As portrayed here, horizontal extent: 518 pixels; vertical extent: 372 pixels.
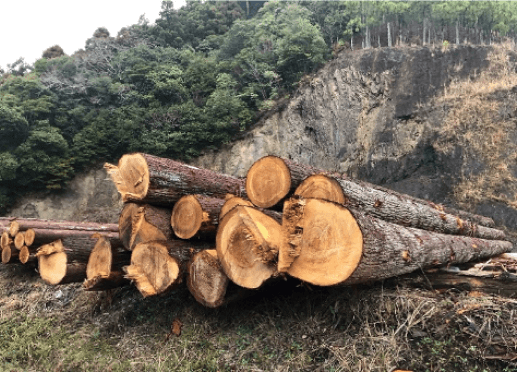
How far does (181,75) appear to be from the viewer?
15.6m

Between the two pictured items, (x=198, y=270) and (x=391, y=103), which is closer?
(x=198, y=270)

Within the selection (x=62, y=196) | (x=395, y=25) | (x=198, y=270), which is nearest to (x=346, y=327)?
(x=198, y=270)

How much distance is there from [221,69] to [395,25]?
11922 millimetres

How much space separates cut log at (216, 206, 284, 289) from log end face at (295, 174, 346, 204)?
1.89 ft

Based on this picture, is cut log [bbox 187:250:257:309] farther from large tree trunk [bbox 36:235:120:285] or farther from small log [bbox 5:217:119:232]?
small log [bbox 5:217:119:232]

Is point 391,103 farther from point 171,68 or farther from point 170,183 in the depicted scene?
point 170,183

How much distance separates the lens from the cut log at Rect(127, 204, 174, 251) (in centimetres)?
364

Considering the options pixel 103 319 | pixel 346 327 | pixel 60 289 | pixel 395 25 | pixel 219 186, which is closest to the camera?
pixel 346 327

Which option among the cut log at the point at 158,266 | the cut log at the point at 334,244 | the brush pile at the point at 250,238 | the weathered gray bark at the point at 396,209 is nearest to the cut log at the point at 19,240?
the brush pile at the point at 250,238

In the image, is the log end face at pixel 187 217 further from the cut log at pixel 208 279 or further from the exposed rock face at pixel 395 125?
the exposed rock face at pixel 395 125

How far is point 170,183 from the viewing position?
12.4 ft

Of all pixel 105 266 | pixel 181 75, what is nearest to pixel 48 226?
pixel 105 266

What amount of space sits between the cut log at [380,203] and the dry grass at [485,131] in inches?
389

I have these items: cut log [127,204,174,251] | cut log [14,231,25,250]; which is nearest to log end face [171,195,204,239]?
cut log [127,204,174,251]
